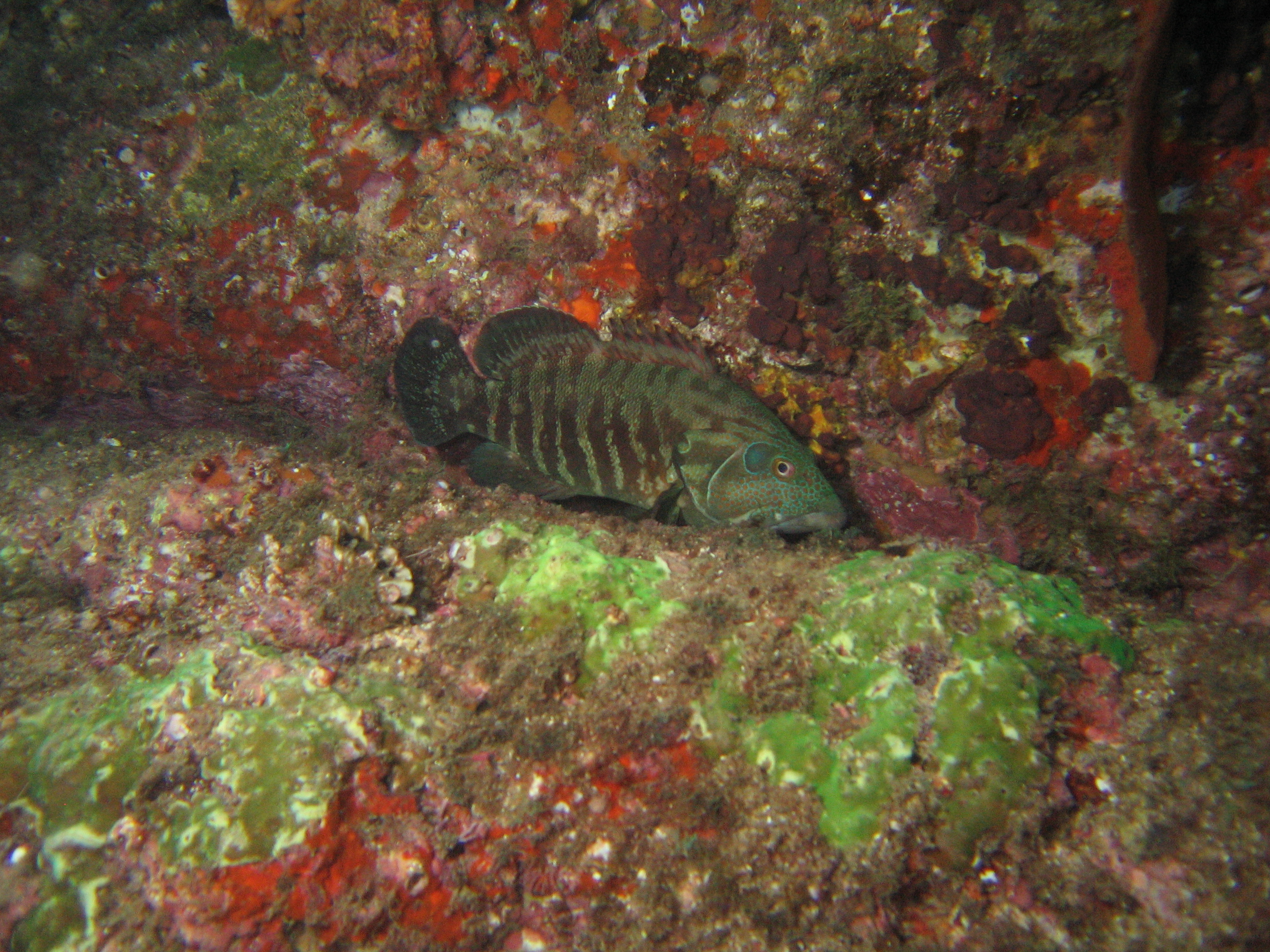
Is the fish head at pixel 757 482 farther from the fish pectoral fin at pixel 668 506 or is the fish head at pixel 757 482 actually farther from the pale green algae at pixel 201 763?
the pale green algae at pixel 201 763

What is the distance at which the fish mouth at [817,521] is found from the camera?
3.53 metres

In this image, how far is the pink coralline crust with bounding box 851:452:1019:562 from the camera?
3572mm

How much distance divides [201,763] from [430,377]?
2.83 metres

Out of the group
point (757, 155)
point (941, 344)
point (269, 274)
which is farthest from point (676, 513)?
point (269, 274)

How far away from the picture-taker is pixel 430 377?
14.0 ft

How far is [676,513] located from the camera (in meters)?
4.14

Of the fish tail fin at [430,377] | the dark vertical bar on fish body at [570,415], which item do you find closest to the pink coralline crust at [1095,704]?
the dark vertical bar on fish body at [570,415]

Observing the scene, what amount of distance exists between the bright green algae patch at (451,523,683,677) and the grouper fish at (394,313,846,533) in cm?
135

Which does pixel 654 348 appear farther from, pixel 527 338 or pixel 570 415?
pixel 527 338

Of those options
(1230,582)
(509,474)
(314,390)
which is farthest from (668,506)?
(314,390)

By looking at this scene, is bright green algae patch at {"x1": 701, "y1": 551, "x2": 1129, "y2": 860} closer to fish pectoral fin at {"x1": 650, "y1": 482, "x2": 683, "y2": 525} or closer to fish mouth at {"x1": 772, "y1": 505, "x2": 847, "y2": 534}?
fish mouth at {"x1": 772, "y1": 505, "x2": 847, "y2": 534}

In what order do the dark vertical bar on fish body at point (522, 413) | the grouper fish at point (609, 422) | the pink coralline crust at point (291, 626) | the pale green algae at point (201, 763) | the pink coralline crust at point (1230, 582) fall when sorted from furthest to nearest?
1. the dark vertical bar on fish body at point (522, 413)
2. the grouper fish at point (609, 422)
3. the pink coralline crust at point (1230, 582)
4. the pink coralline crust at point (291, 626)
5. the pale green algae at point (201, 763)

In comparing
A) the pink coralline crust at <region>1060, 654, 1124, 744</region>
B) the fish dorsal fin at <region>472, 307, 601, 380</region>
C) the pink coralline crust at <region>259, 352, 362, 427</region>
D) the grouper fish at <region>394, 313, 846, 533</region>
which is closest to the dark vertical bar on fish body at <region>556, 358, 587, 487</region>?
the grouper fish at <region>394, 313, 846, 533</region>

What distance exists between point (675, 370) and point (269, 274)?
3.44 metres
